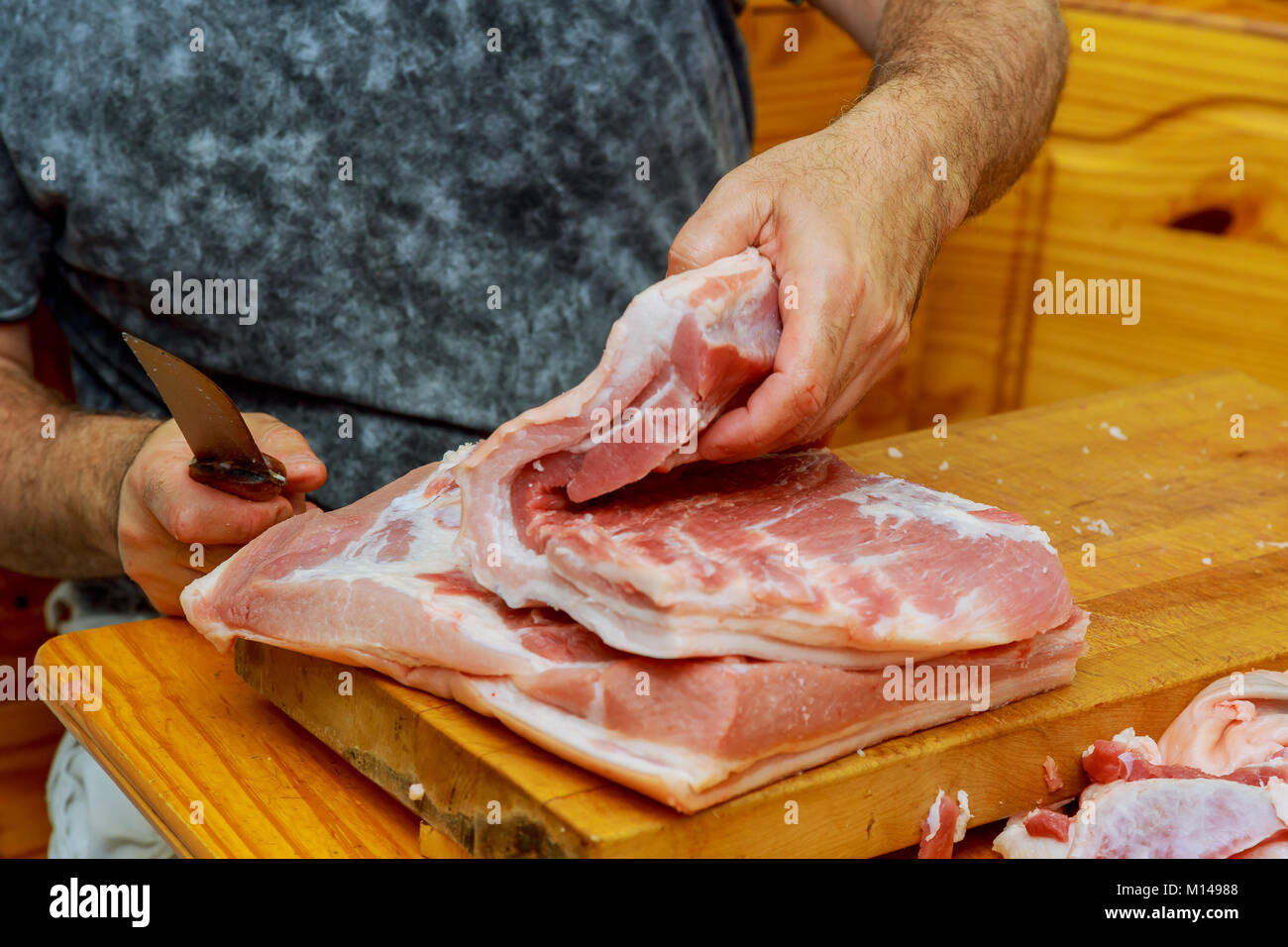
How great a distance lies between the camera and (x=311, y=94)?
7.23 ft

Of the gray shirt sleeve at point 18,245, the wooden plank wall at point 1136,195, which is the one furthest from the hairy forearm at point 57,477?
the wooden plank wall at point 1136,195

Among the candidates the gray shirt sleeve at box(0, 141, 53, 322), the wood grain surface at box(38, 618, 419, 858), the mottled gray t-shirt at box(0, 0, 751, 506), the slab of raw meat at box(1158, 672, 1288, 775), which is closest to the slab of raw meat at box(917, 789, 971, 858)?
the slab of raw meat at box(1158, 672, 1288, 775)

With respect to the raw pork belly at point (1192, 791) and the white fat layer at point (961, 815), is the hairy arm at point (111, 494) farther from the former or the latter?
the raw pork belly at point (1192, 791)

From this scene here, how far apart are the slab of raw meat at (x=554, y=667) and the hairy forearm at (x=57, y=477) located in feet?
1.44

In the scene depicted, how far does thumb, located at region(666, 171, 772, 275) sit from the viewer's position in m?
1.57

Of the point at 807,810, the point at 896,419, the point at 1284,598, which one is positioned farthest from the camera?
the point at 896,419

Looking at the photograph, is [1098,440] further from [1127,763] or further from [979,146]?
[1127,763]

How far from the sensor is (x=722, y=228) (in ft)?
5.16

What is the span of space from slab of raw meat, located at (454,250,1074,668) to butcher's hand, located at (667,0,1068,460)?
0.14 feet

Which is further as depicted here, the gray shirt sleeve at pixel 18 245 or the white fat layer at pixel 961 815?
the gray shirt sleeve at pixel 18 245

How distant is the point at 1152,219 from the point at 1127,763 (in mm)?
2320

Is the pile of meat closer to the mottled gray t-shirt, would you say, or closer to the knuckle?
the knuckle

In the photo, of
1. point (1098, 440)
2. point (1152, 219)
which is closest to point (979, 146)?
point (1098, 440)

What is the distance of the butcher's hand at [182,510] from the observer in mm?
1746
